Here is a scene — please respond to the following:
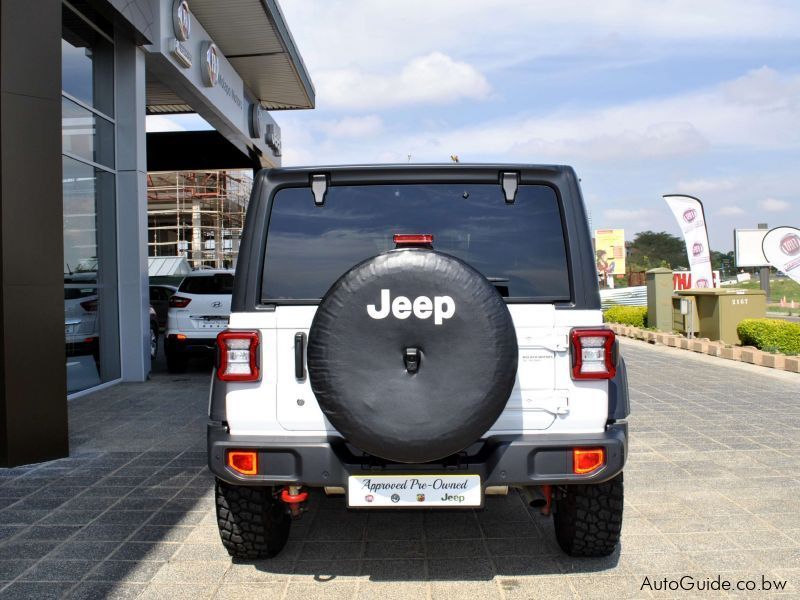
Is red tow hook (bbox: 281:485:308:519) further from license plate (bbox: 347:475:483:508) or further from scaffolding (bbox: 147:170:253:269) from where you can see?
scaffolding (bbox: 147:170:253:269)

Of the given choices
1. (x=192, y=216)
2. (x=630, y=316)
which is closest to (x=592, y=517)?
(x=630, y=316)

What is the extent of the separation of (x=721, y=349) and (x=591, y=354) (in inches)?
449

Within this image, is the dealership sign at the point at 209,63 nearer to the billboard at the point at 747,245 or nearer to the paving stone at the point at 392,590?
the paving stone at the point at 392,590

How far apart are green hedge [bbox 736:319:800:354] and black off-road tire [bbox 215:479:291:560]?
11.1 m

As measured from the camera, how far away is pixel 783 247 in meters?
15.4

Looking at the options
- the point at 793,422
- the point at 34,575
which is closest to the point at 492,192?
the point at 34,575

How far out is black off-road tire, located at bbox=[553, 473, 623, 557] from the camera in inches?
135

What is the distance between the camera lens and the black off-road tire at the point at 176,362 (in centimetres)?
1106

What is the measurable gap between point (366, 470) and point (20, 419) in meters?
3.65

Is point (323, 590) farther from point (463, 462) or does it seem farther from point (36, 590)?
point (36, 590)

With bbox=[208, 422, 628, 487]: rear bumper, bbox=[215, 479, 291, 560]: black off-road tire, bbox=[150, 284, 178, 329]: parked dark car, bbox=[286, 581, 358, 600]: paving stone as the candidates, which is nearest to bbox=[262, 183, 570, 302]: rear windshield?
bbox=[208, 422, 628, 487]: rear bumper

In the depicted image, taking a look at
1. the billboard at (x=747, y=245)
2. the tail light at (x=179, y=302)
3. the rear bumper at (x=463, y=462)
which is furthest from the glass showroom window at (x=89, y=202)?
the billboard at (x=747, y=245)

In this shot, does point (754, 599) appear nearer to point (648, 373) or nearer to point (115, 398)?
point (115, 398)

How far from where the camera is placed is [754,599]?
10.3ft
